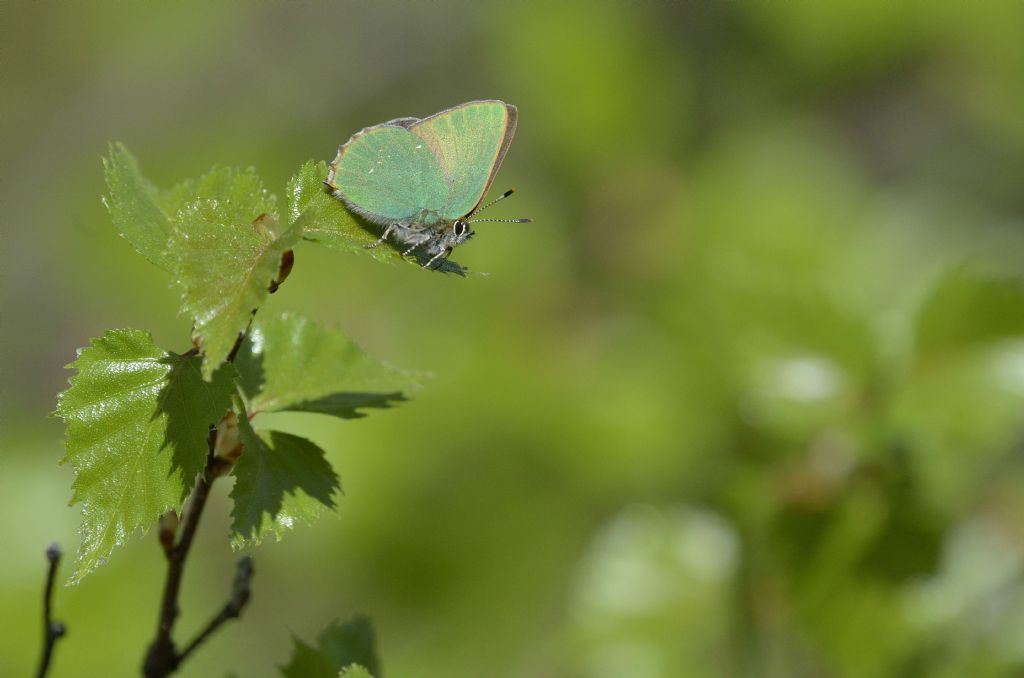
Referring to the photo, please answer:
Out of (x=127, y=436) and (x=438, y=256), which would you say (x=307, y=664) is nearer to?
(x=127, y=436)

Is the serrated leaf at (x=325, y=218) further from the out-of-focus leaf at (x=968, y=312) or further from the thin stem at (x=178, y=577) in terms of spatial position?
the out-of-focus leaf at (x=968, y=312)

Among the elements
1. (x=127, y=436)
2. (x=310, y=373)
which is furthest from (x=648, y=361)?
(x=127, y=436)

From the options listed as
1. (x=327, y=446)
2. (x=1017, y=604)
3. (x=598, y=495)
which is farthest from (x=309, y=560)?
(x=1017, y=604)

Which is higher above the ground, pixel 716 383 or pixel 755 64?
pixel 755 64

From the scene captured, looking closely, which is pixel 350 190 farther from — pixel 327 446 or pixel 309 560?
pixel 309 560

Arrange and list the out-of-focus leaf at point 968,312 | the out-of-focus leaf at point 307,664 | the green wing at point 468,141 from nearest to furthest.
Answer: the out-of-focus leaf at point 307,664, the green wing at point 468,141, the out-of-focus leaf at point 968,312

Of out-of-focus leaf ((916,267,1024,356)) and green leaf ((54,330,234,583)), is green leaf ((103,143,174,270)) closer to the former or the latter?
green leaf ((54,330,234,583))

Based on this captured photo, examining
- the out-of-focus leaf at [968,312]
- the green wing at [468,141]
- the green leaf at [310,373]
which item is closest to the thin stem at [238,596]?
the green leaf at [310,373]
